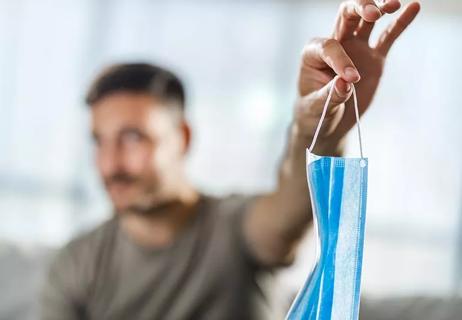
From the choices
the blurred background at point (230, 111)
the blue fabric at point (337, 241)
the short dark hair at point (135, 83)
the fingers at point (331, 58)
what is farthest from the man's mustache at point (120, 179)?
the blue fabric at point (337, 241)

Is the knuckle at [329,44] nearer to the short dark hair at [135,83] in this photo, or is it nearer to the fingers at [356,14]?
the fingers at [356,14]

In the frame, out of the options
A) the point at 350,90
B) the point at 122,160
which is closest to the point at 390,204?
the point at 122,160

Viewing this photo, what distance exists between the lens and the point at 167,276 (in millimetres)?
1509

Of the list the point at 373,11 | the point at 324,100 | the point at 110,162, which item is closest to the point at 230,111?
the point at 110,162

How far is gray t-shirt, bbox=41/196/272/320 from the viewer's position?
144 centimetres

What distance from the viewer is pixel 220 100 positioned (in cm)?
260

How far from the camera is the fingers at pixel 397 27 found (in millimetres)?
659


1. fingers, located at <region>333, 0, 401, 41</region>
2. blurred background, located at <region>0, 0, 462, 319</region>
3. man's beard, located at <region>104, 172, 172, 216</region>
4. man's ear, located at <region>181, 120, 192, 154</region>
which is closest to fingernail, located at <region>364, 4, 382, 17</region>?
fingers, located at <region>333, 0, 401, 41</region>

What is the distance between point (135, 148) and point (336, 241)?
1.15 m

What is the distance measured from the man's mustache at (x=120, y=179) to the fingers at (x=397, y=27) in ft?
3.32

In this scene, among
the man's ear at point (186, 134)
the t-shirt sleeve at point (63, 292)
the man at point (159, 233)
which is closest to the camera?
the man at point (159, 233)

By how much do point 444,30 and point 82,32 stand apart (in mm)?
1136

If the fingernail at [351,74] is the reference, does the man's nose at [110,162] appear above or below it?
below

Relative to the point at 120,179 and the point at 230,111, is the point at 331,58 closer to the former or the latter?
the point at 120,179
